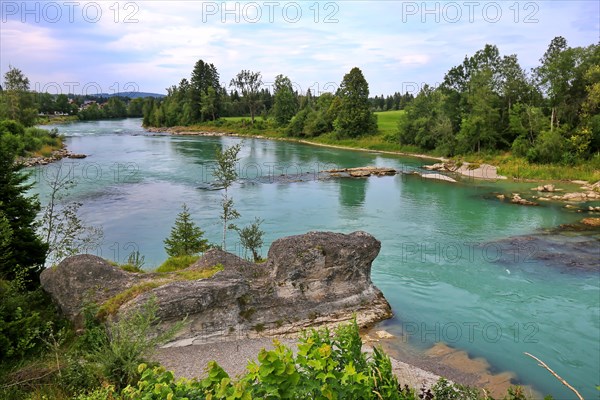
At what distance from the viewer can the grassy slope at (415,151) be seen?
47.8 m

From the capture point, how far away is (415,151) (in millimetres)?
71250

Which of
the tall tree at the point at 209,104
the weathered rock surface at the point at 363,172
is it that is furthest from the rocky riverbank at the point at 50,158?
the tall tree at the point at 209,104

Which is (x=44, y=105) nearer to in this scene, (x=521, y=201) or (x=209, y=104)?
(x=209, y=104)

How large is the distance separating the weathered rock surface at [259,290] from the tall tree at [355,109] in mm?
67850

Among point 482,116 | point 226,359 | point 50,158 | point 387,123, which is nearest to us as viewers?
point 226,359

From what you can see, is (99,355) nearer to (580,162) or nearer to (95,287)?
(95,287)

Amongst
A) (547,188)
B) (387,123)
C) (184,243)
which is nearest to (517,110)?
(547,188)

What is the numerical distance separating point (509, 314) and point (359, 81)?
71009 mm

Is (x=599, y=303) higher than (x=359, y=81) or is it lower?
lower

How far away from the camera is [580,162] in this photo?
160ft

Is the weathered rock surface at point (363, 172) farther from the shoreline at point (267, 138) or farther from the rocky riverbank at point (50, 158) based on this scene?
the rocky riverbank at point (50, 158)

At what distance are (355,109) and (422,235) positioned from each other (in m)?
58.7

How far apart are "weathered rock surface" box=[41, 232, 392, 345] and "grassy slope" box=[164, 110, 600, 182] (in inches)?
1565

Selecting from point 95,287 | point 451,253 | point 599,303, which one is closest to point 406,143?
point 451,253
